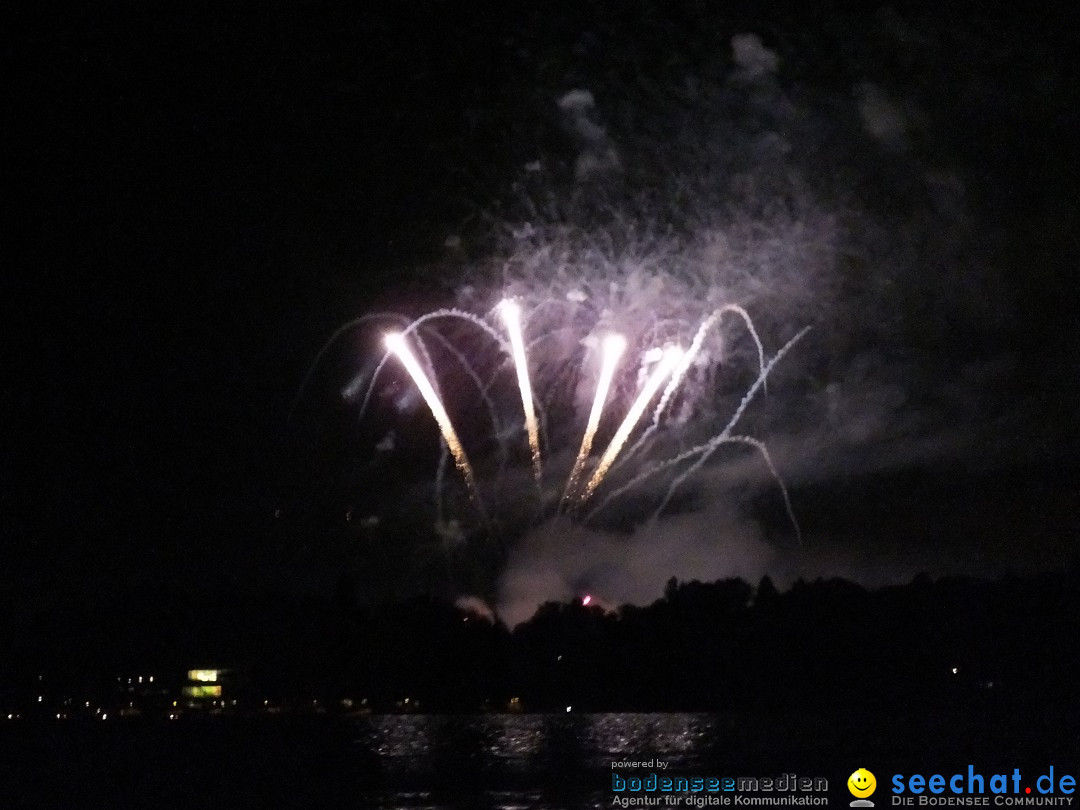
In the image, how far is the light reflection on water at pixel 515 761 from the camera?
50188mm

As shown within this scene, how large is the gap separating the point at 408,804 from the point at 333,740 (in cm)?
6029

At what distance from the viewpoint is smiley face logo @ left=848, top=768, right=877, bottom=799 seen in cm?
3624

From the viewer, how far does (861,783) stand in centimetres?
3803

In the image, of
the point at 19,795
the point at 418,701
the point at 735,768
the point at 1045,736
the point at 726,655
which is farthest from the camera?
the point at 418,701

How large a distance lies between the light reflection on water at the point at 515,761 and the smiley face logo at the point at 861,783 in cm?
947

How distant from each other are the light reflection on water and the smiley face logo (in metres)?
9.47

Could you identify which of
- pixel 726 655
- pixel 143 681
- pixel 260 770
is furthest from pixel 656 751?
pixel 143 681

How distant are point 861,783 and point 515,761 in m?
38.6

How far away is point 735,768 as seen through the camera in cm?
6191

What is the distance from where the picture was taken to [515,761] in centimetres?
7394

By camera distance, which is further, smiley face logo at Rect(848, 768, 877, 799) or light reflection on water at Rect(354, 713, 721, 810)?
light reflection on water at Rect(354, 713, 721, 810)

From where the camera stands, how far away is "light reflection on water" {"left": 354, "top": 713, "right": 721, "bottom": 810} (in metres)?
50.2

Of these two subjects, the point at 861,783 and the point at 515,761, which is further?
the point at 515,761

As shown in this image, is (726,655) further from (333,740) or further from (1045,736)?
(1045,736)
